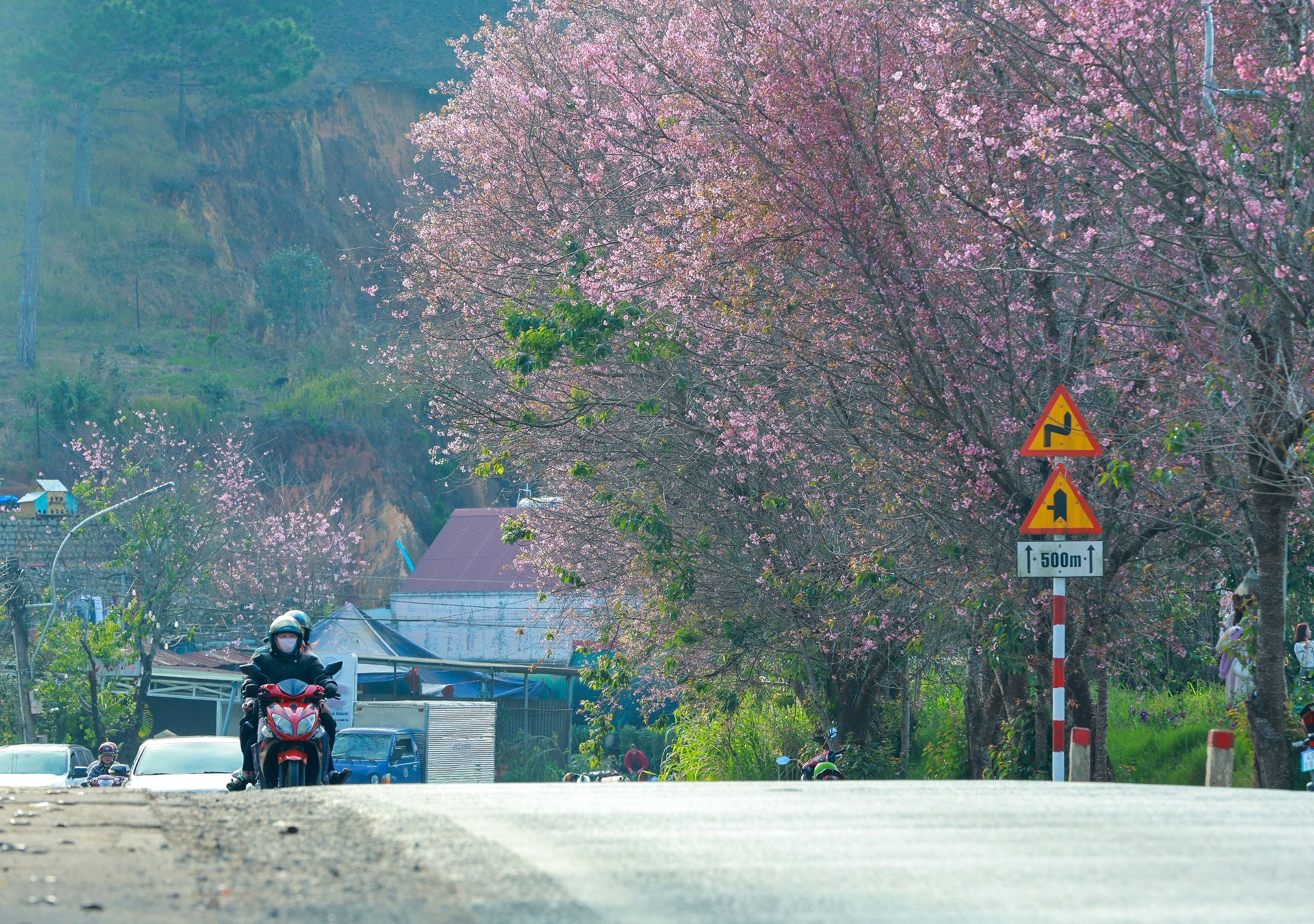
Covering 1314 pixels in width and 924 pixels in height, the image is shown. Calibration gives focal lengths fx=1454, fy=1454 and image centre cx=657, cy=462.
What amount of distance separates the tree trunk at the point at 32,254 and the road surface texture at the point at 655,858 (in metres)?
62.2

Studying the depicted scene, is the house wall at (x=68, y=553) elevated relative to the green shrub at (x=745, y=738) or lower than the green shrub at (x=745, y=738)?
elevated

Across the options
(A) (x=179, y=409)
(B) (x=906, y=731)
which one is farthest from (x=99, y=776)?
(A) (x=179, y=409)

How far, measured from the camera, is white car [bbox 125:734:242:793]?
47.4ft

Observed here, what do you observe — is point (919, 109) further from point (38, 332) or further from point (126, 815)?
point (38, 332)

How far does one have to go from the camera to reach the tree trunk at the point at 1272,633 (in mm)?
11352

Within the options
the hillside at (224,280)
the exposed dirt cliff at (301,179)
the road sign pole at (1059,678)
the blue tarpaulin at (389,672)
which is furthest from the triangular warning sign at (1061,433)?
the exposed dirt cliff at (301,179)

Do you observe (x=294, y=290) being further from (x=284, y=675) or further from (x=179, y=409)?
(x=284, y=675)

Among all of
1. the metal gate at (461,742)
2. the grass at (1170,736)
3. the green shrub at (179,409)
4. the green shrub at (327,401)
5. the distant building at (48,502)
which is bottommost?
the metal gate at (461,742)

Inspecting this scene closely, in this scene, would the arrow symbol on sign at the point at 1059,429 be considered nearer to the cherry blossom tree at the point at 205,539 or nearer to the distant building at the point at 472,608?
the cherry blossom tree at the point at 205,539

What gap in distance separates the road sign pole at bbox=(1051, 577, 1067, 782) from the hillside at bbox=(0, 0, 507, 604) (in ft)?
182

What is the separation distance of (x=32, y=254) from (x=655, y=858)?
67.8 metres

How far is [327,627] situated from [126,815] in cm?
4193

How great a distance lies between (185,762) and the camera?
1533cm

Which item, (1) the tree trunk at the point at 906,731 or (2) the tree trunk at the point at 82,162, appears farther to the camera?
(2) the tree trunk at the point at 82,162
